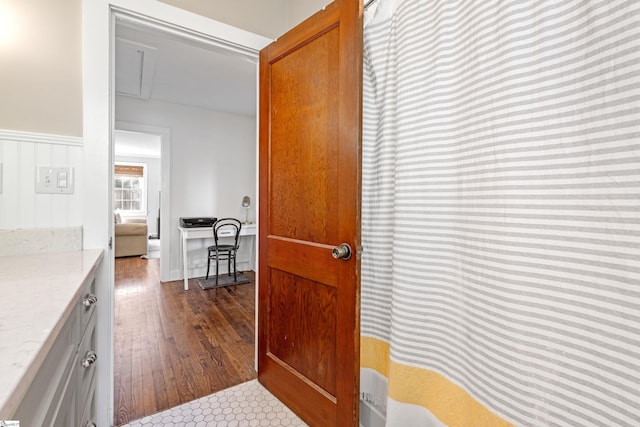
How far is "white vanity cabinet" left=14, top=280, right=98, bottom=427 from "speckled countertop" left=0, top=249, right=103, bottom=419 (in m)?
0.07

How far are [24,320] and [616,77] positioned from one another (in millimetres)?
1295

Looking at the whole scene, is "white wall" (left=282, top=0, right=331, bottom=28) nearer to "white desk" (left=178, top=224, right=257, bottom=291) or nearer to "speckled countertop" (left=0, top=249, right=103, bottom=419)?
"speckled countertop" (left=0, top=249, right=103, bottom=419)

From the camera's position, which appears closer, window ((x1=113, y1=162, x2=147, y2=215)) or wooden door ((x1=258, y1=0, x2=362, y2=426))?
wooden door ((x1=258, y1=0, x2=362, y2=426))

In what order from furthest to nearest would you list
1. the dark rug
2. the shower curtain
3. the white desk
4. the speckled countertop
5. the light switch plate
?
1. the dark rug
2. the white desk
3. the light switch plate
4. the shower curtain
5. the speckled countertop

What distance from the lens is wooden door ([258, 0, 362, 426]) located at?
121 centimetres

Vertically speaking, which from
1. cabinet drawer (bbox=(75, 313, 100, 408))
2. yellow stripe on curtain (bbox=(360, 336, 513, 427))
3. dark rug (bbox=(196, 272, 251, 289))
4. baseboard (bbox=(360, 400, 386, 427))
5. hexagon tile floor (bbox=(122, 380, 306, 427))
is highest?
cabinet drawer (bbox=(75, 313, 100, 408))

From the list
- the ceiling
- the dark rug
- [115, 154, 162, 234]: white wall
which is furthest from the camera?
[115, 154, 162, 234]: white wall

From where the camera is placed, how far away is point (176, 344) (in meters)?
2.32

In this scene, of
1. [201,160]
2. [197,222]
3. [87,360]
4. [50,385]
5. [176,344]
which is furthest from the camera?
[201,160]

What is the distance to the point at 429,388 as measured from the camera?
1062mm

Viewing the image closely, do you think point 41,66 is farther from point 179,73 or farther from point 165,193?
point 165,193

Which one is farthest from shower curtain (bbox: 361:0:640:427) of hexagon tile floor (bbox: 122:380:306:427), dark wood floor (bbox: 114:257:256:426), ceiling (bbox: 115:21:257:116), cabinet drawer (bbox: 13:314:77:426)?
ceiling (bbox: 115:21:257:116)

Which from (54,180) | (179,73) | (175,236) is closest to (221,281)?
(175,236)

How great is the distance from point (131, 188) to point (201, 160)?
224 inches
